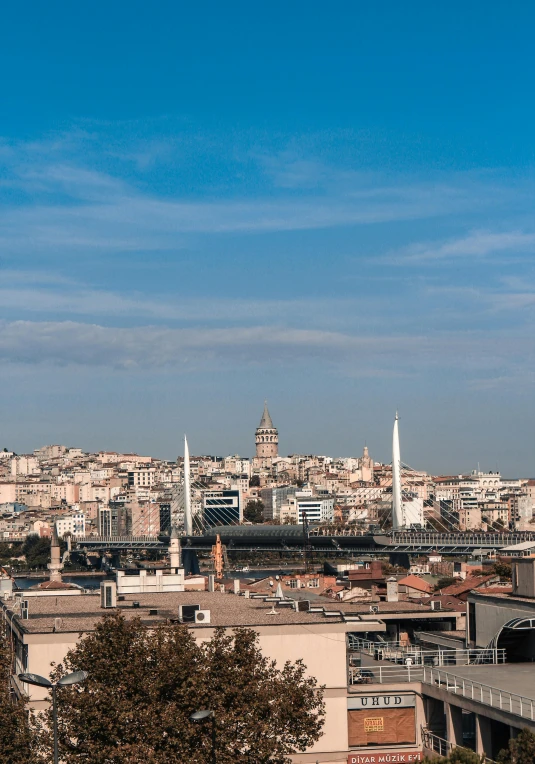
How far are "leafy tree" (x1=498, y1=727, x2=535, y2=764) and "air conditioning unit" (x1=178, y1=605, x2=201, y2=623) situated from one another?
5.43 metres

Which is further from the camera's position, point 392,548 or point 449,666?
point 392,548

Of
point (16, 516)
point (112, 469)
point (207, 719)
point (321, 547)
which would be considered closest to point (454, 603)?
point (207, 719)

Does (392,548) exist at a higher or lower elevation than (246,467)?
lower

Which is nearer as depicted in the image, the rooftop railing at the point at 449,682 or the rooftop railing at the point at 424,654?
the rooftop railing at the point at 449,682

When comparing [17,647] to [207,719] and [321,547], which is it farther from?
[321,547]

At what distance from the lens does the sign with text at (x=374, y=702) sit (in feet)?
47.8

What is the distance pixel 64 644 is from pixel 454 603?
11.5m

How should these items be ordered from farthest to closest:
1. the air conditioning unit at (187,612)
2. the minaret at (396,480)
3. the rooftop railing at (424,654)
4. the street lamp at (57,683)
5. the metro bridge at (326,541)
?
the metro bridge at (326,541), the minaret at (396,480), the air conditioning unit at (187,612), the rooftop railing at (424,654), the street lamp at (57,683)

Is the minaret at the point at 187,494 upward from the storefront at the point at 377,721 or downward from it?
upward

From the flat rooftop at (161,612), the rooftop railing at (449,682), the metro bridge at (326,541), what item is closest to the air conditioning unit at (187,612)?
the flat rooftop at (161,612)

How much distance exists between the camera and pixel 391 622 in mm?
20125

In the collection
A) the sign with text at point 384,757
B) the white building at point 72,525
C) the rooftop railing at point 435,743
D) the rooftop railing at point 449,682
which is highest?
the white building at point 72,525

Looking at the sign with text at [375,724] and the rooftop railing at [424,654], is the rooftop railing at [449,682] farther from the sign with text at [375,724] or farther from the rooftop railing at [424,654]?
the sign with text at [375,724]

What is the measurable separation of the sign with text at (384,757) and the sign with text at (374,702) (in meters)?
0.46
